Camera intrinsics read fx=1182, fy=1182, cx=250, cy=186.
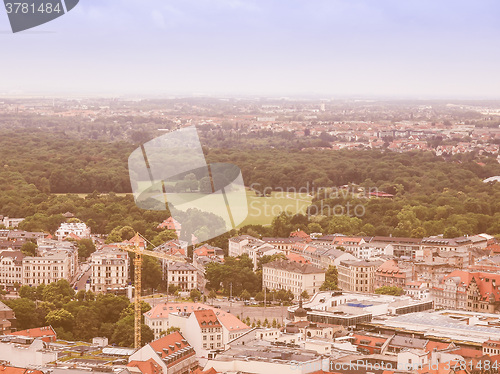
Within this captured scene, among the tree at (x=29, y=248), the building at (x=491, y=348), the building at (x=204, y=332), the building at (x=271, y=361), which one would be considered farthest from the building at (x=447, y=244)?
the building at (x=271, y=361)

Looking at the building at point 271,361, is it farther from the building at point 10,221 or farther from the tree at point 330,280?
the building at point 10,221

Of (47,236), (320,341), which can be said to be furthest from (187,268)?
(320,341)

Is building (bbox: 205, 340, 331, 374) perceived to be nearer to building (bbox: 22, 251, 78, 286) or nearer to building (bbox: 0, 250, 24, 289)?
A: building (bbox: 22, 251, 78, 286)

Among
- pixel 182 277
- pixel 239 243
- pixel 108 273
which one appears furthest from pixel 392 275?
pixel 108 273

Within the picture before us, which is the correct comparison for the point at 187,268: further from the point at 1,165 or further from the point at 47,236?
the point at 1,165

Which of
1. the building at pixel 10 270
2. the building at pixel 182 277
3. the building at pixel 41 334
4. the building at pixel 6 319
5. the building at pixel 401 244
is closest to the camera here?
the building at pixel 41 334

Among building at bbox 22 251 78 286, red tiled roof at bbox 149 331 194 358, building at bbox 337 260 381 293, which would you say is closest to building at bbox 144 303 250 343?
red tiled roof at bbox 149 331 194 358
